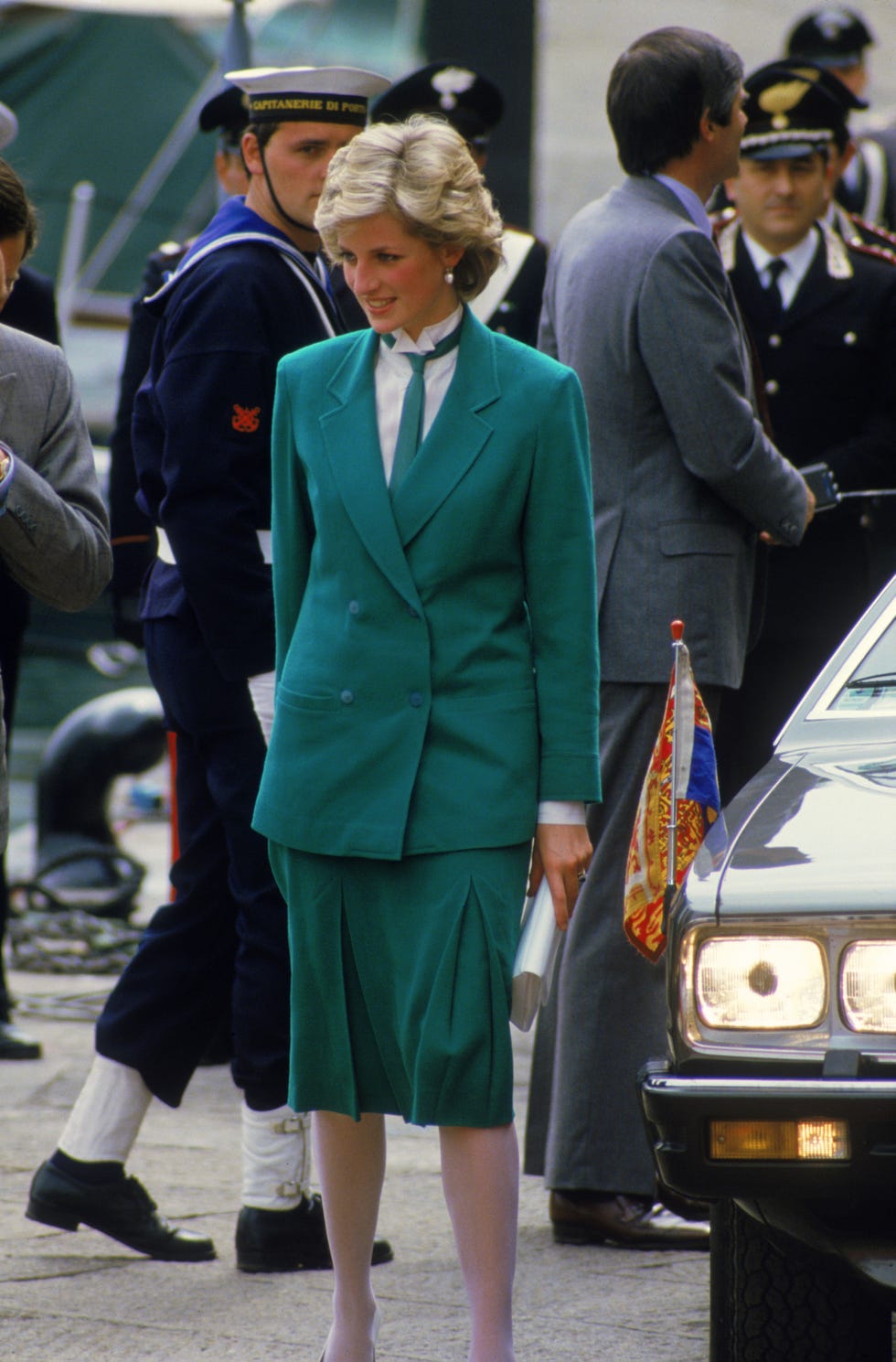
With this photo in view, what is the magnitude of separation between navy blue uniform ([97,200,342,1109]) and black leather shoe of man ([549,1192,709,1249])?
2.05 ft

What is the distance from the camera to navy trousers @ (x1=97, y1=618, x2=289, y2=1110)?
4.11 metres

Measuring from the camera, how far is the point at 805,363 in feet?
17.4

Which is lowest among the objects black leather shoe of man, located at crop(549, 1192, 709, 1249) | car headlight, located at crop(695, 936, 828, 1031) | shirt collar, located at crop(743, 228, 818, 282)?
black leather shoe of man, located at crop(549, 1192, 709, 1249)

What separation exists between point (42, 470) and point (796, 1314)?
1.67 m

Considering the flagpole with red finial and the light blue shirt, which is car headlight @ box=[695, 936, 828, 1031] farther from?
the light blue shirt

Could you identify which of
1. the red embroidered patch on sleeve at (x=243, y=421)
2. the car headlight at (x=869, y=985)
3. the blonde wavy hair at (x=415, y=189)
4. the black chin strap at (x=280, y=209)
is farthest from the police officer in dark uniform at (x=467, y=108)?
the car headlight at (x=869, y=985)

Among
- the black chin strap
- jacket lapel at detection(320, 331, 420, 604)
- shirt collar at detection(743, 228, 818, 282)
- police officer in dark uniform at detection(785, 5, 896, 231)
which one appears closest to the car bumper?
jacket lapel at detection(320, 331, 420, 604)

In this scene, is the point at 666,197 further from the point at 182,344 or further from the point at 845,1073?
the point at 845,1073

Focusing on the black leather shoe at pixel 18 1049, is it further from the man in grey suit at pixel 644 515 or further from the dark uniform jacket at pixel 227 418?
the dark uniform jacket at pixel 227 418

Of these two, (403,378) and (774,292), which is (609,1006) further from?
(774,292)

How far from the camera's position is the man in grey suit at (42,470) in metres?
3.29

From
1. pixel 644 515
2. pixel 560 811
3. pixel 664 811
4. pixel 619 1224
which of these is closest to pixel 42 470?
pixel 560 811

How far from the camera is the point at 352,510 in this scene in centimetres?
322

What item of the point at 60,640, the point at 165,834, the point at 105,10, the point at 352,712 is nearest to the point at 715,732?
the point at 352,712
